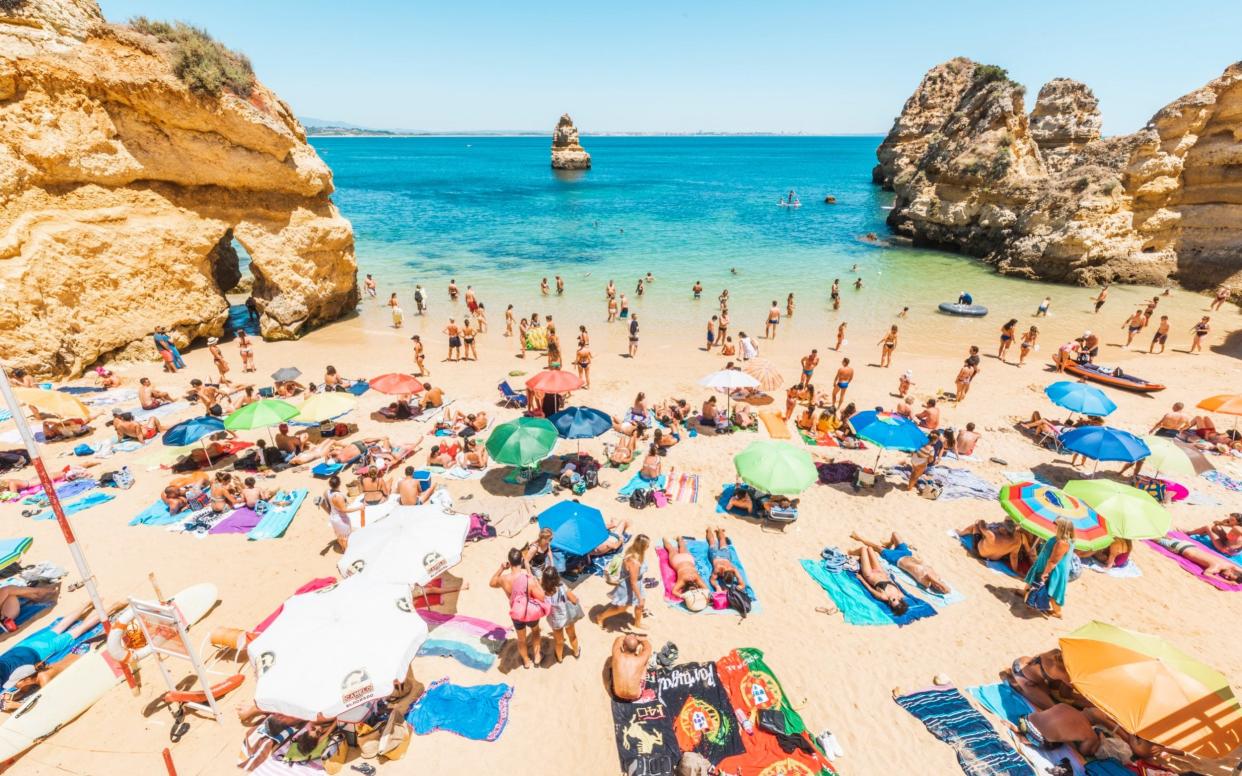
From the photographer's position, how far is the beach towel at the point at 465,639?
6660 millimetres

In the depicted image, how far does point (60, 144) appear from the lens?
13.7m

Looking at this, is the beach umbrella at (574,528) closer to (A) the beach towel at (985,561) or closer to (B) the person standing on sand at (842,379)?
(A) the beach towel at (985,561)

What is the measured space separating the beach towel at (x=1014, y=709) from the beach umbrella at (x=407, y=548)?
6648 mm

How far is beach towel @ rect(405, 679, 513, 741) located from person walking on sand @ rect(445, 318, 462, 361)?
1234 cm

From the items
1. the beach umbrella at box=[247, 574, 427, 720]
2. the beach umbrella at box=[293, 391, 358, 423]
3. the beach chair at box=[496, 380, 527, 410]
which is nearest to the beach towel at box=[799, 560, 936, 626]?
the beach umbrella at box=[247, 574, 427, 720]

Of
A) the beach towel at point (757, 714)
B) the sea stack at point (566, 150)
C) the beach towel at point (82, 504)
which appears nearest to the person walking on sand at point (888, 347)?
the beach towel at point (757, 714)

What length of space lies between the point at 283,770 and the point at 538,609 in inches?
112

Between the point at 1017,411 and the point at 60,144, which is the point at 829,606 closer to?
the point at 1017,411

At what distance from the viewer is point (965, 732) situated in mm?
5766

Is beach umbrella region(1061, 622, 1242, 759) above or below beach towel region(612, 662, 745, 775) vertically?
above

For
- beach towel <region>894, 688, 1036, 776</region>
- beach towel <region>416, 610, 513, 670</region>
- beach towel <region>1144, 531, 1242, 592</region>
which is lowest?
beach towel <region>416, 610, 513, 670</region>

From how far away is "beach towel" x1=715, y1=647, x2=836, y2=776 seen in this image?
5.32 meters

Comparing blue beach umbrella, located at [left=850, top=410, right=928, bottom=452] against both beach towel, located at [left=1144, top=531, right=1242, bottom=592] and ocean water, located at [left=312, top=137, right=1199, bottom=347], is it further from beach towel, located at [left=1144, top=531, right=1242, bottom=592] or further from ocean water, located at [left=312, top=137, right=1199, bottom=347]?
ocean water, located at [left=312, top=137, right=1199, bottom=347]

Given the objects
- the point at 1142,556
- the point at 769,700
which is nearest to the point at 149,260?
→ the point at 769,700
